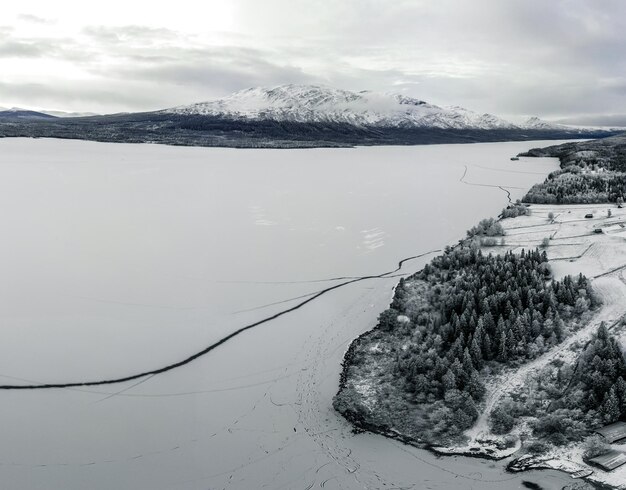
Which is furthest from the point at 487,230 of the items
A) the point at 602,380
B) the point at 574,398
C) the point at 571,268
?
the point at 574,398

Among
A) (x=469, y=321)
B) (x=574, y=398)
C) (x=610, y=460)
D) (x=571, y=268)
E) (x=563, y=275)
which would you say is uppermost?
(x=571, y=268)

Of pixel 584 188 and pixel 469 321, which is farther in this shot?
pixel 584 188

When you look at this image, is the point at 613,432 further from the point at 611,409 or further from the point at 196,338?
the point at 196,338

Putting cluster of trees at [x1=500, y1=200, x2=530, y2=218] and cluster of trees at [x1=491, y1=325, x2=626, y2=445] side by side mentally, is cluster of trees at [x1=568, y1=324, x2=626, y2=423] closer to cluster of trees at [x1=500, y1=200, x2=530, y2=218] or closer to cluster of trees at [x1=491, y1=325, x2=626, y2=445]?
cluster of trees at [x1=491, y1=325, x2=626, y2=445]

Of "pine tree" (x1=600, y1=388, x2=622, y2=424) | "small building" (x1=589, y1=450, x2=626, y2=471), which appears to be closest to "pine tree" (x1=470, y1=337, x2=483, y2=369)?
"pine tree" (x1=600, y1=388, x2=622, y2=424)

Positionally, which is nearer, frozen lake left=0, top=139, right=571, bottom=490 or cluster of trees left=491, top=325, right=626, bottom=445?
frozen lake left=0, top=139, right=571, bottom=490

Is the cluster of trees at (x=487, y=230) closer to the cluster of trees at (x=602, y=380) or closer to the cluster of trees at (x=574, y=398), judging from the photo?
the cluster of trees at (x=602, y=380)

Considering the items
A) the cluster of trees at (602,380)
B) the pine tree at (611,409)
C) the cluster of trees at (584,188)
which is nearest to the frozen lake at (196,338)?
the pine tree at (611,409)
